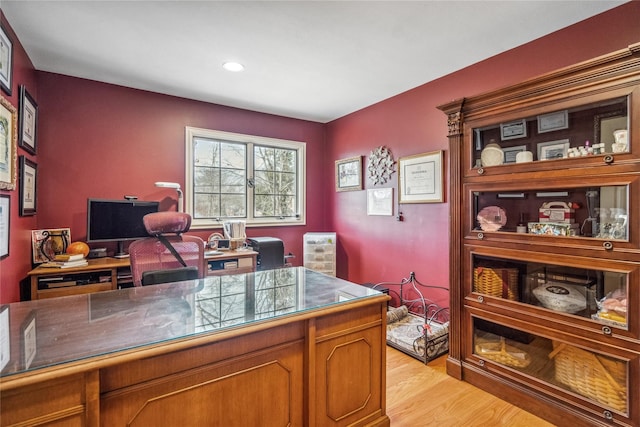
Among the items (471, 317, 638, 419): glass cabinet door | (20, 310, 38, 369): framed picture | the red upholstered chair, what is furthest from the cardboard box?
(20, 310, 38, 369): framed picture

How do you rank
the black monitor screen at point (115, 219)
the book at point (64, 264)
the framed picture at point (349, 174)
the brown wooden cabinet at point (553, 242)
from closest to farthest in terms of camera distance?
the brown wooden cabinet at point (553, 242) < the book at point (64, 264) < the black monitor screen at point (115, 219) < the framed picture at point (349, 174)

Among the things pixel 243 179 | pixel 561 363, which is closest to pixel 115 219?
pixel 243 179

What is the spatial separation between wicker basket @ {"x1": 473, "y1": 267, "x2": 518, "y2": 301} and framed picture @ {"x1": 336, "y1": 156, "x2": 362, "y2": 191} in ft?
6.56

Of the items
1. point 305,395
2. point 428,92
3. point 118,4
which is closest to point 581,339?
point 305,395

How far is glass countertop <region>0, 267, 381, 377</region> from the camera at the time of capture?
0.97m

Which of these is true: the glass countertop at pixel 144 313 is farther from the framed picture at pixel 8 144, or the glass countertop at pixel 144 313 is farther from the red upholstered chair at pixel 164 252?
the framed picture at pixel 8 144

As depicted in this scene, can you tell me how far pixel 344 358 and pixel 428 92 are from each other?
2726mm

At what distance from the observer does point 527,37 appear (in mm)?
2301

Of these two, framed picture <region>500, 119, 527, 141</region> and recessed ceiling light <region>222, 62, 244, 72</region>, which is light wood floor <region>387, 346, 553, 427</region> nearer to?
framed picture <region>500, 119, 527, 141</region>

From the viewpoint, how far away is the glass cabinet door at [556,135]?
1691mm

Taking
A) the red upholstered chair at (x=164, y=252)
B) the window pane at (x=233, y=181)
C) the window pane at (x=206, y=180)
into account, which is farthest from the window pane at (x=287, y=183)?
the red upholstered chair at (x=164, y=252)

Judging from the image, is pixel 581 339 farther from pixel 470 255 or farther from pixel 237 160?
pixel 237 160

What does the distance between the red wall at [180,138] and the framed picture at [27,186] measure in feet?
0.31

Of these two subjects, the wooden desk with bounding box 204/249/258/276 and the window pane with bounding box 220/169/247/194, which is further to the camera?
the window pane with bounding box 220/169/247/194
